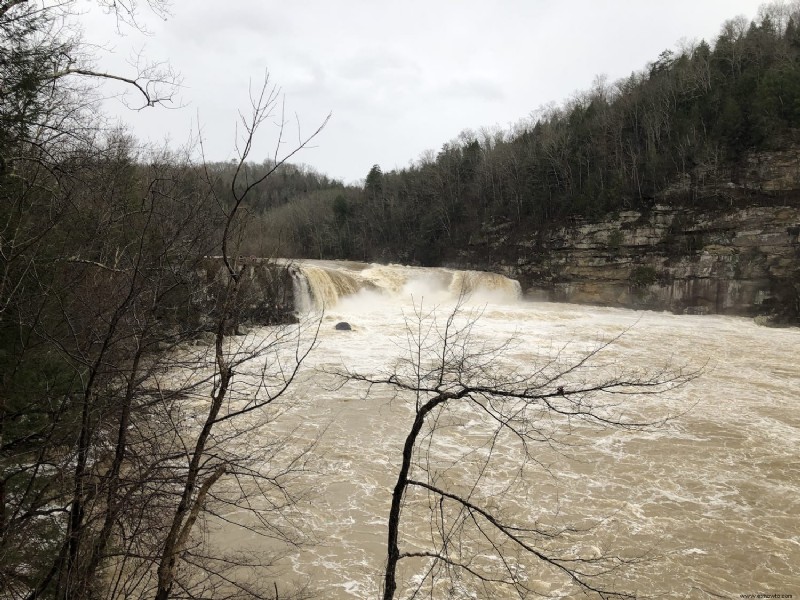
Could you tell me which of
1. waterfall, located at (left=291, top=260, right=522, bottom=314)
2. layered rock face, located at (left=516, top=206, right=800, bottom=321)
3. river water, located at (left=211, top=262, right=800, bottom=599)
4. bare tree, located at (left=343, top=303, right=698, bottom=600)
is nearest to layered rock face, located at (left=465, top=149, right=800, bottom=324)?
layered rock face, located at (left=516, top=206, right=800, bottom=321)

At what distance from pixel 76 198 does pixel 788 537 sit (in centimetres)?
935

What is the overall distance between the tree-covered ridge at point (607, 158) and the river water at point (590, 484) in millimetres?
20537

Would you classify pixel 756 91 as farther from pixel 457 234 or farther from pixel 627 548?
pixel 627 548

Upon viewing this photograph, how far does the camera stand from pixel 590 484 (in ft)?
24.5

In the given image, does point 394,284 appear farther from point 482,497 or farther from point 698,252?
point 482,497

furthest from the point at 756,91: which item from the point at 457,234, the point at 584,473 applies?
the point at 584,473

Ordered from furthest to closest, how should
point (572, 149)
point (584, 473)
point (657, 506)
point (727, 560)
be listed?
1. point (572, 149)
2. point (584, 473)
3. point (657, 506)
4. point (727, 560)

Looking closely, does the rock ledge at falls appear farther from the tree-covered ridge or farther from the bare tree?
the bare tree

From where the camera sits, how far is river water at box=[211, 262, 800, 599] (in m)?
5.56

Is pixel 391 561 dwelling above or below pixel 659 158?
below

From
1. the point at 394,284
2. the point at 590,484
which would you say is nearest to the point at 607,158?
the point at 394,284

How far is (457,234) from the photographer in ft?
145

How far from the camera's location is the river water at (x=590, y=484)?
556cm

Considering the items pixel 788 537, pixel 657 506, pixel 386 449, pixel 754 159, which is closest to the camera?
pixel 788 537
